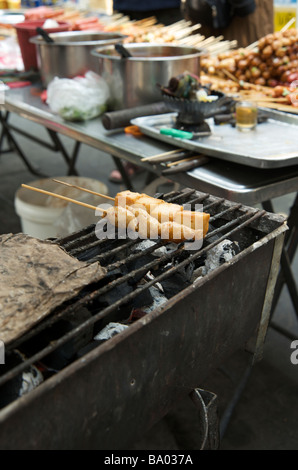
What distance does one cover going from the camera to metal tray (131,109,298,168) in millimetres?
2152

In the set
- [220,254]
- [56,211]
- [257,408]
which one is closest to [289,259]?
[257,408]

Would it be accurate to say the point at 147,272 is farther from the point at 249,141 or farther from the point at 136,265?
the point at 249,141

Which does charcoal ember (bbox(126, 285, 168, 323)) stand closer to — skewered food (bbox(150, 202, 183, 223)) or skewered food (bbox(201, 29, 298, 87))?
skewered food (bbox(150, 202, 183, 223))

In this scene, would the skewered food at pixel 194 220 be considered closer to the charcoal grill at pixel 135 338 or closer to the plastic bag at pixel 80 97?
the charcoal grill at pixel 135 338

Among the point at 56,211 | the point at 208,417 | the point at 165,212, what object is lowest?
the point at 56,211

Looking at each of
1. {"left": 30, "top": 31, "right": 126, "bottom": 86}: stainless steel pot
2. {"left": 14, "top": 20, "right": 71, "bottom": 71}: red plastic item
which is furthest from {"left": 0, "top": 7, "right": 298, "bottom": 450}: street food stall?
{"left": 14, "top": 20, "right": 71, "bottom": 71}: red plastic item

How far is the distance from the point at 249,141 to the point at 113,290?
1407 millimetres

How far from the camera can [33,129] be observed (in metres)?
8.41

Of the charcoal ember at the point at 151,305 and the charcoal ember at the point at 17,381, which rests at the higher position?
the charcoal ember at the point at 17,381

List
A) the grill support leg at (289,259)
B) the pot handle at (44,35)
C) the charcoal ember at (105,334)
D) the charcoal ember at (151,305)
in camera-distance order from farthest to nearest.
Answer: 1. the pot handle at (44,35)
2. the grill support leg at (289,259)
3. the charcoal ember at (151,305)
4. the charcoal ember at (105,334)

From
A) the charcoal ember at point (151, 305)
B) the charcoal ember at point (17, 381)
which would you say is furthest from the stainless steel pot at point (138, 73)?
the charcoal ember at point (17, 381)

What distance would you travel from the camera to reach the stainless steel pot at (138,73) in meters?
3.00

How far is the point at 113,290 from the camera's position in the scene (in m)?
1.53

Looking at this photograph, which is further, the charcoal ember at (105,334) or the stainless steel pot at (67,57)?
the stainless steel pot at (67,57)
